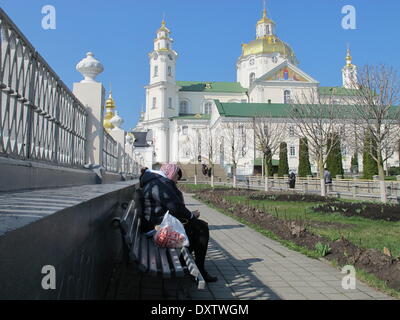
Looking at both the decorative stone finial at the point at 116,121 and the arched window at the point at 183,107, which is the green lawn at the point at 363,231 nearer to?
the decorative stone finial at the point at 116,121

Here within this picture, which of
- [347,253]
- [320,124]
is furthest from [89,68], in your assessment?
[320,124]

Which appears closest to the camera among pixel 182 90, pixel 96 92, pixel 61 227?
pixel 61 227

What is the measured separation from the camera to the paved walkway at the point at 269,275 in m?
4.05

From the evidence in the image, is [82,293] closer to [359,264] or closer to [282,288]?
[282,288]

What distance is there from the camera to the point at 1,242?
3.89 feet

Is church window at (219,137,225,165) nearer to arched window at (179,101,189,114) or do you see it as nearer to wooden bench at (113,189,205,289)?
arched window at (179,101,189,114)

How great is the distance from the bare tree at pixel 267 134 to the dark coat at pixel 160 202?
2779cm

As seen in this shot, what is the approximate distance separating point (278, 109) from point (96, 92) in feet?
172

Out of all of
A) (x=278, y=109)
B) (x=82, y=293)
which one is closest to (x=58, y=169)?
(x=82, y=293)

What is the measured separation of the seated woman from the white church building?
5455cm

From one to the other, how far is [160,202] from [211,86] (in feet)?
280

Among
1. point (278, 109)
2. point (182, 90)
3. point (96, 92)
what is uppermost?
point (182, 90)

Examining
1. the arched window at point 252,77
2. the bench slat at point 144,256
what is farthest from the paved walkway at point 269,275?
the arched window at point 252,77

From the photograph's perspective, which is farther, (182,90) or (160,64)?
(182,90)
